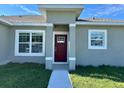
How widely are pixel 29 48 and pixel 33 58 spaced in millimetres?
848

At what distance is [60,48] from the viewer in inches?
740

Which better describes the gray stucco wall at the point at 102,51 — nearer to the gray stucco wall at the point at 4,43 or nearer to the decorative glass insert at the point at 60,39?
the decorative glass insert at the point at 60,39

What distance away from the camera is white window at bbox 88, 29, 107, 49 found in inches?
667

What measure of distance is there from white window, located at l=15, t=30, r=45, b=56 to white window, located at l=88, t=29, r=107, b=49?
3.63m

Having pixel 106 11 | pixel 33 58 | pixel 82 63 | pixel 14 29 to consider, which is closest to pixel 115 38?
pixel 82 63

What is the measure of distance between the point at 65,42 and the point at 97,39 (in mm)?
2921

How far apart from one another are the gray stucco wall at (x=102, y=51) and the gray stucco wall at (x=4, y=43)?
5.25 metres

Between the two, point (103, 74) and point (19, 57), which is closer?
point (103, 74)

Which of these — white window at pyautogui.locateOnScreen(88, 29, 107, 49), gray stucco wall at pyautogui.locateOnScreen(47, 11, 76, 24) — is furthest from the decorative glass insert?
gray stucco wall at pyautogui.locateOnScreen(47, 11, 76, 24)

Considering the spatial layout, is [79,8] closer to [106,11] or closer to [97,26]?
[97,26]

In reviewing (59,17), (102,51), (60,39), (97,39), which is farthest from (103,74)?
(60,39)

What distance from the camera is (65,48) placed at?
18.9 m

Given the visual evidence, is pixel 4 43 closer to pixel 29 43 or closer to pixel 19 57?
pixel 19 57

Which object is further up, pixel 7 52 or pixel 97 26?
pixel 97 26
